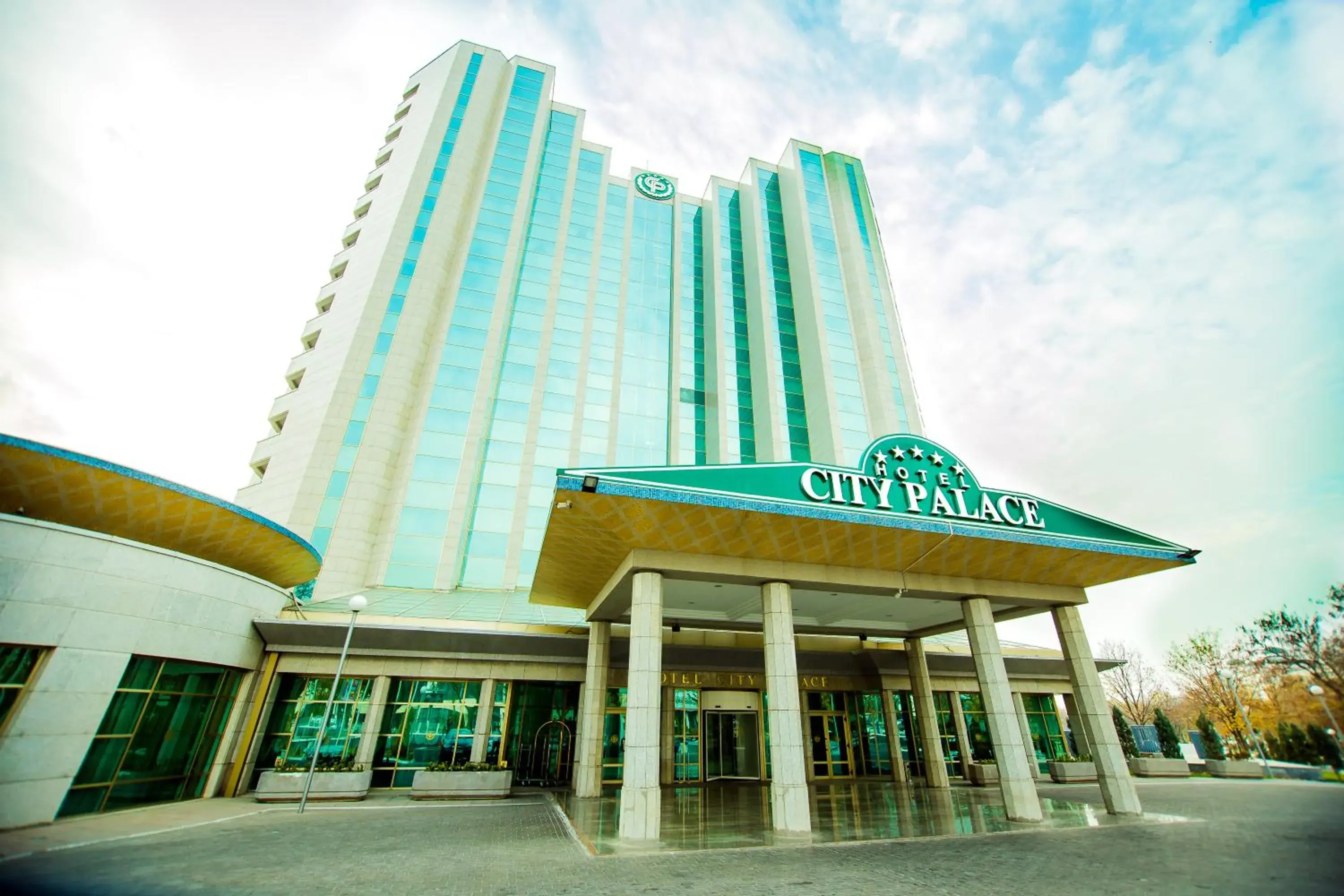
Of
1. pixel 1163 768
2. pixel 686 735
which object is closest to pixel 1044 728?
pixel 1163 768

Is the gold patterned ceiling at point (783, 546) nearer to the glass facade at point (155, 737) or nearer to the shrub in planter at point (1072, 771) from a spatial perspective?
the glass facade at point (155, 737)

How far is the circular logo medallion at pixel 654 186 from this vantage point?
2125 inches

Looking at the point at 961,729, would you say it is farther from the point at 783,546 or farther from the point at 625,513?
the point at 625,513

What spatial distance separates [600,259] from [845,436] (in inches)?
1001

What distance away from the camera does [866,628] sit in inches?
979

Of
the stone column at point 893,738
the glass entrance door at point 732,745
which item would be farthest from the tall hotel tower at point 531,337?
the stone column at point 893,738

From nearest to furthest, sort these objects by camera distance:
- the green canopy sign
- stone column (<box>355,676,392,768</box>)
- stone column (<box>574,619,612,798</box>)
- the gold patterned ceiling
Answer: the green canopy sign → the gold patterned ceiling → stone column (<box>574,619,612,798</box>) → stone column (<box>355,676,392,768</box>)

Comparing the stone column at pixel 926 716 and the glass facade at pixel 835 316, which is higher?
the glass facade at pixel 835 316

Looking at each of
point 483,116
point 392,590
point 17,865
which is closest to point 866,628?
point 392,590

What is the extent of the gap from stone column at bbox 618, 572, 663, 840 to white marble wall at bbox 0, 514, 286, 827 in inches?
506

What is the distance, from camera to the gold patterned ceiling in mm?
13664

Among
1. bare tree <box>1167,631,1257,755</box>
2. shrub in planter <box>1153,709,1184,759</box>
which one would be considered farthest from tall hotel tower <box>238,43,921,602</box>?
bare tree <box>1167,631,1257,755</box>

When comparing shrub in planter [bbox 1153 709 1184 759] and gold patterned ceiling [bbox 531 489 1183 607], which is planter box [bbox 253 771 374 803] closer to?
gold patterned ceiling [bbox 531 489 1183 607]

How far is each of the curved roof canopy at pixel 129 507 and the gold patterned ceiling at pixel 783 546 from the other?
9603 millimetres
